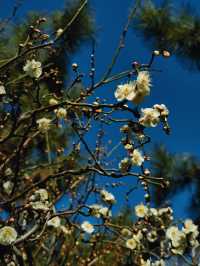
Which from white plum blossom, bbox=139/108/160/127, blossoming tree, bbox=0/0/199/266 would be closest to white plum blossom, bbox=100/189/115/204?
blossoming tree, bbox=0/0/199/266

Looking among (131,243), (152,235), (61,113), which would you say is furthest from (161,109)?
(152,235)

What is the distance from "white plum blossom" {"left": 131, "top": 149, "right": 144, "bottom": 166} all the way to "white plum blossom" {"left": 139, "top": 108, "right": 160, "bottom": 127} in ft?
0.79

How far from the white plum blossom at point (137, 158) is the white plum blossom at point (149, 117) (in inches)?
9.5

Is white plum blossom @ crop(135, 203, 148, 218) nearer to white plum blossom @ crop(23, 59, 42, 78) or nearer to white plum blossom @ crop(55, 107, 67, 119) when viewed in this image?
white plum blossom @ crop(55, 107, 67, 119)

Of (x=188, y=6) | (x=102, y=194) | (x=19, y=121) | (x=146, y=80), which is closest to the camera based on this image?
(x=146, y=80)

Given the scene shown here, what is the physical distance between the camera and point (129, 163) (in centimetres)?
182

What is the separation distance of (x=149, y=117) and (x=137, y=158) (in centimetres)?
30

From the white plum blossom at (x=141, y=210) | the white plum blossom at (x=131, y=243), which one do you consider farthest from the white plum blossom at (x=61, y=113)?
the white plum blossom at (x=141, y=210)

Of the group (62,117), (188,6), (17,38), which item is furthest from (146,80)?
(188,6)

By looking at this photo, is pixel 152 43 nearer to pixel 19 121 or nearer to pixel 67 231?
pixel 67 231

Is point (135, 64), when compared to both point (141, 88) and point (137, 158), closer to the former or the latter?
point (141, 88)

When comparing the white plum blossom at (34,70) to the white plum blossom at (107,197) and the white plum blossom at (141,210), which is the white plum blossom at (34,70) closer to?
the white plum blossom at (107,197)

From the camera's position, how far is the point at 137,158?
185 centimetres

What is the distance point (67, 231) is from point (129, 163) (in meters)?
0.94
